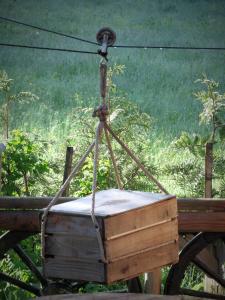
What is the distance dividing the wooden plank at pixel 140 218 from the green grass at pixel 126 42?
20.4 feet

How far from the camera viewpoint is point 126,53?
9969 mm

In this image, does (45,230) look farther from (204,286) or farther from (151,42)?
(151,42)

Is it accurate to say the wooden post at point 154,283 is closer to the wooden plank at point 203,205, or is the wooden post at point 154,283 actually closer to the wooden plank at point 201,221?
the wooden plank at point 201,221

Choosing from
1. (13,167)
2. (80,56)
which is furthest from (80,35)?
(13,167)

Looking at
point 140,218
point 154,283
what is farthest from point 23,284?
point 140,218

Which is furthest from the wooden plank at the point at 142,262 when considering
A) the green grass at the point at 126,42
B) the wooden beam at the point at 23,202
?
the green grass at the point at 126,42

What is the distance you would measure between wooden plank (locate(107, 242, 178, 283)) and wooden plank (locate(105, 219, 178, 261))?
0.03 meters

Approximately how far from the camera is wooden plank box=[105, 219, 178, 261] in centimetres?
319

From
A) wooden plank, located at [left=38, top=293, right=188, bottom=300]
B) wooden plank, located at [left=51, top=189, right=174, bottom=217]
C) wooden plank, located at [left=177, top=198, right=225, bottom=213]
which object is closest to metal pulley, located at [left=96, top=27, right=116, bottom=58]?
wooden plank, located at [left=51, top=189, right=174, bottom=217]

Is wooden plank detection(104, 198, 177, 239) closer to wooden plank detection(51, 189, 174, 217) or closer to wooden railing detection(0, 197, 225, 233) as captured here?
wooden plank detection(51, 189, 174, 217)

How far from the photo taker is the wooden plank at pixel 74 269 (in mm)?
3221

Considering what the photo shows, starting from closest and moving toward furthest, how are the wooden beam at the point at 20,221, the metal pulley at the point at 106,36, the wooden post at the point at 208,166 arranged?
the metal pulley at the point at 106,36, the wooden beam at the point at 20,221, the wooden post at the point at 208,166

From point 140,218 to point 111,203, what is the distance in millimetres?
141

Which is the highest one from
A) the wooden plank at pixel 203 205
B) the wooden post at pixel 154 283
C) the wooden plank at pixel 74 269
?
the wooden plank at pixel 203 205
